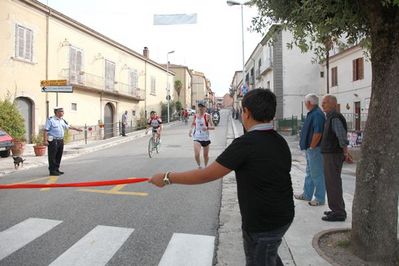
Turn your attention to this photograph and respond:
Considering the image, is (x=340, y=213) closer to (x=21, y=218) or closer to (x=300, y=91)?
(x=21, y=218)

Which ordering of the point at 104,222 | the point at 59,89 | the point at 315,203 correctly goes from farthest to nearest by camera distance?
the point at 59,89
the point at 315,203
the point at 104,222

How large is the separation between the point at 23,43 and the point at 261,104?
68.6 feet

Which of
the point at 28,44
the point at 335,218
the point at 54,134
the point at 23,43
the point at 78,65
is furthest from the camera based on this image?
the point at 78,65

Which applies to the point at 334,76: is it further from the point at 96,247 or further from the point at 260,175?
the point at 260,175

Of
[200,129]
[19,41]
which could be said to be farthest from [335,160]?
[19,41]

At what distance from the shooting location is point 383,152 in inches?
161

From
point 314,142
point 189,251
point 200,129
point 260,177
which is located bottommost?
point 189,251

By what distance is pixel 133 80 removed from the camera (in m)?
38.5

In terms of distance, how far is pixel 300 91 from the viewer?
36812 millimetres

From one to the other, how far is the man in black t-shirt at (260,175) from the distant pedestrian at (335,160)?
303cm

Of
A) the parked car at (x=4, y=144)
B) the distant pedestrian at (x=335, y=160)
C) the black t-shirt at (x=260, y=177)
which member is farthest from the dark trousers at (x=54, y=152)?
the black t-shirt at (x=260, y=177)

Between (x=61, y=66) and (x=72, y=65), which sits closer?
(x=61, y=66)

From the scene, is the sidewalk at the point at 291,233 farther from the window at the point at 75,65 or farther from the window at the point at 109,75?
the window at the point at 109,75

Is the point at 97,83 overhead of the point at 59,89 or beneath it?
overhead
